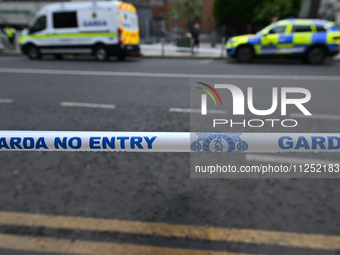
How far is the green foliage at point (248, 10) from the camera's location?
2669 centimetres

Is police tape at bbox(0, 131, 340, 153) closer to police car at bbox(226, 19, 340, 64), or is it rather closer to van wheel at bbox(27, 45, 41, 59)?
police car at bbox(226, 19, 340, 64)

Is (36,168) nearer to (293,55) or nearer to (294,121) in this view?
(294,121)

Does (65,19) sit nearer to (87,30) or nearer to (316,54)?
(87,30)

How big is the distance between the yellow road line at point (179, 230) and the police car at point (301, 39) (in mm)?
11228

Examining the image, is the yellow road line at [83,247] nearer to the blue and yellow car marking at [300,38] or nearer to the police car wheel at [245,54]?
the blue and yellow car marking at [300,38]

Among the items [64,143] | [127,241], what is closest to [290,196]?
[127,241]

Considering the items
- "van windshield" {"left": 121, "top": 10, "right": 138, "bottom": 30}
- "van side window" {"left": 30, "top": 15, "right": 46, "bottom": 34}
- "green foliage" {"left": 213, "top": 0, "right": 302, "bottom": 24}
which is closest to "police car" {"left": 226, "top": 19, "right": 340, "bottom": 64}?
"van windshield" {"left": 121, "top": 10, "right": 138, "bottom": 30}

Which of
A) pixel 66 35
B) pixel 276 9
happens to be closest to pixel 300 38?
pixel 66 35

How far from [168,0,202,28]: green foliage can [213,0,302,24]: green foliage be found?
7828 millimetres

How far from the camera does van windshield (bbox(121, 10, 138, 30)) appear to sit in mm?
13070

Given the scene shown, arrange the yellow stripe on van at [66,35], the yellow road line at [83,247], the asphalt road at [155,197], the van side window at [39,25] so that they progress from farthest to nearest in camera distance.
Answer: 1. the van side window at [39,25]
2. the yellow stripe on van at [66,35]
3. the asphalt road at [155,197]
4. the yellow road line at [83,247]

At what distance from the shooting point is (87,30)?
13047mm

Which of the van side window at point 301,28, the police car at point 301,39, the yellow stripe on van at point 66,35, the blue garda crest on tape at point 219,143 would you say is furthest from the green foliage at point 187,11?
the blue garda crest on tape at point 219,143

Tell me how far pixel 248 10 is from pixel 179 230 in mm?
34718
